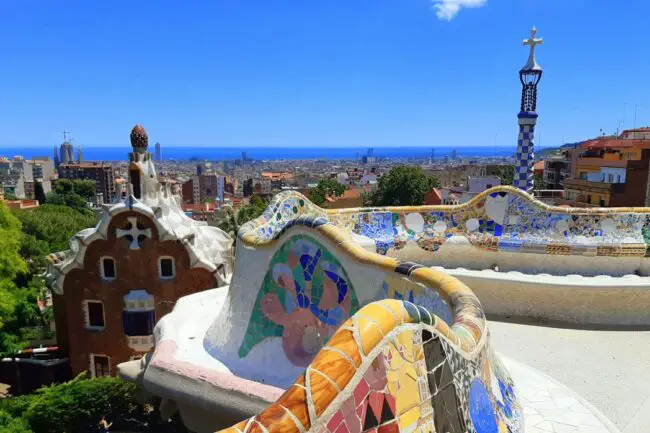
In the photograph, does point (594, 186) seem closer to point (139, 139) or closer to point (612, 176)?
point (612, 176)

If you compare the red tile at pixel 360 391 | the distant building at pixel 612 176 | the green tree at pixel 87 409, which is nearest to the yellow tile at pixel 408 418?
the red tile at pixel 360 391

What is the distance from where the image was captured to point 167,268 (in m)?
11.9

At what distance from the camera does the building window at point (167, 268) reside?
39.0ft

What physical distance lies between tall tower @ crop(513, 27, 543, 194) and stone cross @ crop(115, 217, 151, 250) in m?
8.34

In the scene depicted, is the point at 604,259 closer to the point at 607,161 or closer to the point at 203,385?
the point at 203,385

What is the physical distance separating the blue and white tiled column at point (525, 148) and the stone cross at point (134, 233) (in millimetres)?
8371

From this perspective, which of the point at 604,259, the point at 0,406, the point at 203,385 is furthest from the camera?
the point at 0,406

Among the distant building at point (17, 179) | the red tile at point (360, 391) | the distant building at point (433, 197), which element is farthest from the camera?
the distant building at point (17, 179)

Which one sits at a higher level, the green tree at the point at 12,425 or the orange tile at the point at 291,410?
the orange tile at the point at 291,410

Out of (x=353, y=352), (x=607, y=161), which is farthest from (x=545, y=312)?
(x=607, y=161)

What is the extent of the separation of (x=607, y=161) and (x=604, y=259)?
27021mm

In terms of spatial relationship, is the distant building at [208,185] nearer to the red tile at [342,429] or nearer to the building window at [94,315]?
the building window at [94,315]

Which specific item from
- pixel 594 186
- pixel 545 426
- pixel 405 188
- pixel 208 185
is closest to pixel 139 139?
pixel 545 426

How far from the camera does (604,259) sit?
25.8 ft
